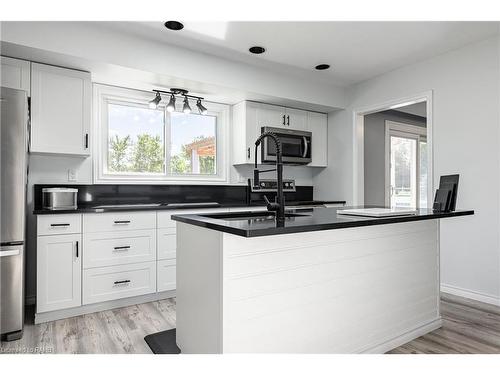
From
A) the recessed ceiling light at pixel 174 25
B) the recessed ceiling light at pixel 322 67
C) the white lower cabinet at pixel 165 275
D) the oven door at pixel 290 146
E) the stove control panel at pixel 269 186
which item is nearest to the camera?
the recessed ceiling light at pixel 174 25

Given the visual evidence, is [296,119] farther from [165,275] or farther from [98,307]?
[98,307]

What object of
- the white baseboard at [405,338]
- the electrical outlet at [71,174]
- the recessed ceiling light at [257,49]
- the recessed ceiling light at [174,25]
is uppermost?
the recessed ceiling light at [257,49]

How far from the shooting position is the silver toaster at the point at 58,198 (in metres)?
2.91

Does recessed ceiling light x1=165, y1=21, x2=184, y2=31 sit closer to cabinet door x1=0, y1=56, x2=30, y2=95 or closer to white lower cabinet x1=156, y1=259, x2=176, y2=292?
cabinet door x1=0, y1=56, x2=30, y2=95

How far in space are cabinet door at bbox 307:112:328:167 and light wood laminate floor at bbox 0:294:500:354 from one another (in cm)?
236

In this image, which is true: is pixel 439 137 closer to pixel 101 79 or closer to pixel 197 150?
pixel 197 150

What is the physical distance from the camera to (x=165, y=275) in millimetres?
3225

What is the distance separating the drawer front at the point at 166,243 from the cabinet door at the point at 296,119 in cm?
214

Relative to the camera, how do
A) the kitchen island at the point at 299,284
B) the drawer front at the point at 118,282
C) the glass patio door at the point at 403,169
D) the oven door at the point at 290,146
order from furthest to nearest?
the glass patio door at the point at 403,169 → the oven door at the point at 290,146 → the drawer front at the point at 118,282 → the kitchen island at the point at 299,284

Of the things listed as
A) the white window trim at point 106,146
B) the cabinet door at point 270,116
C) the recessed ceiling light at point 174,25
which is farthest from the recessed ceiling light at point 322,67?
the recessed ceiling light at point 174,25

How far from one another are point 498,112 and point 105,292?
12.8 ft

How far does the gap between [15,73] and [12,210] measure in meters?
1.22

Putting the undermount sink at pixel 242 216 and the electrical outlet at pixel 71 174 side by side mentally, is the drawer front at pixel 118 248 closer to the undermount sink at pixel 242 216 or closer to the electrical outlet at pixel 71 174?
the electrical outlet at pixel 71 174
